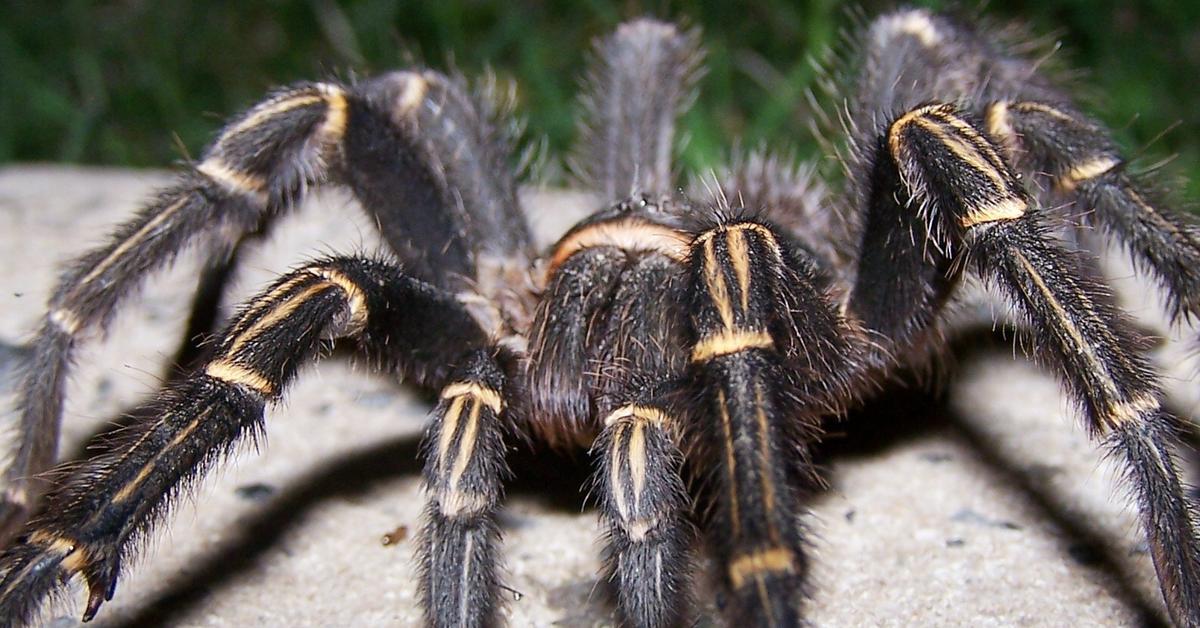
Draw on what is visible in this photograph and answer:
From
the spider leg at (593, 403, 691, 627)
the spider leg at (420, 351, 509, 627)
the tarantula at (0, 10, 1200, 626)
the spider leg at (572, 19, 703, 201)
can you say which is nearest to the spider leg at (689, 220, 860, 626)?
the tarantula at (0, 10, 1200, 626)

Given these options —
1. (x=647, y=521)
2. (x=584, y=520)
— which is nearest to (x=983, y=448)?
(x=584, y=520)

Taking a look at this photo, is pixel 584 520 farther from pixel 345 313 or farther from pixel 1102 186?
pixel 1102 186

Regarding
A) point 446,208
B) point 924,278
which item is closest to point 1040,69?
point 924,278

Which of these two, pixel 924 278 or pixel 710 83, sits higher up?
pixel 924 278

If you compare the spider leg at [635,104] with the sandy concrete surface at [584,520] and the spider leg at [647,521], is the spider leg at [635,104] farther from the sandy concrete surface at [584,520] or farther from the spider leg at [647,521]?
the spider leg at [647,521]

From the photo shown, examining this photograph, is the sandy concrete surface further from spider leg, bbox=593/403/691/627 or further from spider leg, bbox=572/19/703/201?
spider leg, bbox=572/19/703/201

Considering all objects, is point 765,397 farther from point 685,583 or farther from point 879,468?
point 879,468

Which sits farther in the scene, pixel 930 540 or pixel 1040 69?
pixel 1040 69
